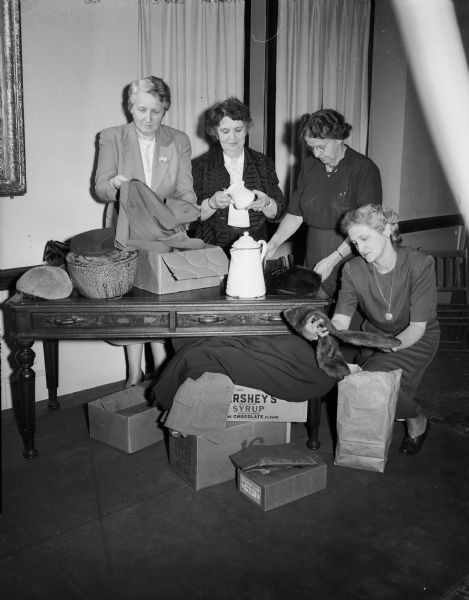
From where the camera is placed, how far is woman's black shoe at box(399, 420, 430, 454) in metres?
3.30

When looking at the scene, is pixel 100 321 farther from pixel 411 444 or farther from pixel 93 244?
pixel 411 444

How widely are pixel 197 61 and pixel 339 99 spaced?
1.30 meters

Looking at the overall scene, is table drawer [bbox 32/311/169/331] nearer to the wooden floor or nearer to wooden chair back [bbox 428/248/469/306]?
the wooden floor

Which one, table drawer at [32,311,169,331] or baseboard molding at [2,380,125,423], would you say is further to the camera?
baseboard molding at [2,380,125,423]

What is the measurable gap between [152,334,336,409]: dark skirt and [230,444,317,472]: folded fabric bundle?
26cm

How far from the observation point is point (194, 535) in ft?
8.48

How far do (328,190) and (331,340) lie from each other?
0.95 m

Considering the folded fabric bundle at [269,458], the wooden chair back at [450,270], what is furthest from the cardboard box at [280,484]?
the wooden chair back at [450,270]

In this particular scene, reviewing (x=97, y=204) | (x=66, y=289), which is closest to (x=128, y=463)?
(x=66, y=289)

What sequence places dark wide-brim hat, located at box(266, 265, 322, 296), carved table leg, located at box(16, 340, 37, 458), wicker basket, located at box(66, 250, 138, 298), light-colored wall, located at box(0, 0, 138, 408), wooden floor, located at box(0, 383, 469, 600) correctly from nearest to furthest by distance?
wooden floor, located at box(0, 383, 469, 600) < wicker basket, located at box(66, 250, 138, 298) < carved table leg, located at box(16, 340, 37, 458) < dark wide-brim hat, located at box(266, 265, 322, 296) < light-colored wall, located at box(0, 0, 138, 408)

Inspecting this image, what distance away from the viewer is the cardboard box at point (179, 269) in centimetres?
313

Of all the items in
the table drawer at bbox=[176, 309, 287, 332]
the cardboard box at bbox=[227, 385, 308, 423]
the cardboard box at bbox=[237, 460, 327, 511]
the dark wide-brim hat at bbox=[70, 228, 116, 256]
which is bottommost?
the cardboard box at bbox=[237, 460, 327, 511]

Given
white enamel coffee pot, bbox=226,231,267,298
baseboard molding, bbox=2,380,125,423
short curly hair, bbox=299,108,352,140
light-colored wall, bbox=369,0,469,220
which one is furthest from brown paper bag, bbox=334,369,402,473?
light-colored wall, bbox=369,0,469,220

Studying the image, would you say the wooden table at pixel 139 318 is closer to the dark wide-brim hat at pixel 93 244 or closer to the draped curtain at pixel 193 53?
the dark wide-brim hat at pixel 93 244
